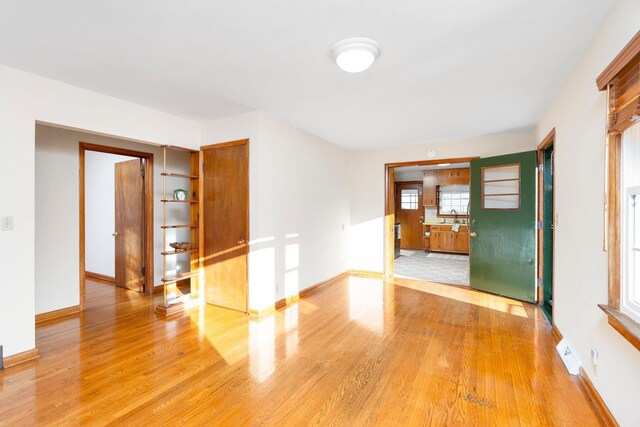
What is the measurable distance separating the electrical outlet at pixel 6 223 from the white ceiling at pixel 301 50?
4.06ft

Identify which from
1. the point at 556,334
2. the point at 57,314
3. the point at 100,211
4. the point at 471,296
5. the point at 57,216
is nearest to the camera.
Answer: the point at 556,334

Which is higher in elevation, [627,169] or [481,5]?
[481,5]

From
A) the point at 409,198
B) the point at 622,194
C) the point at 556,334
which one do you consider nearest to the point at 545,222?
the point at 556,334

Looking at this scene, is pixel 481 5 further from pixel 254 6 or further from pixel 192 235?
pixel 192 235

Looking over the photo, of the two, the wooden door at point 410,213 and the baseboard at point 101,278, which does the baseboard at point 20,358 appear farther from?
the wooden door at point 410,213

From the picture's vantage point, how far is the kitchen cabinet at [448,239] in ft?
27.2

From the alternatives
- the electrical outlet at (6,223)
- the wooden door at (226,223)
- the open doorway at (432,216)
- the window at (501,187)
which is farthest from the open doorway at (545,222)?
the electrical outlet at (6,223)

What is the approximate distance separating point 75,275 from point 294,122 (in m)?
3.36

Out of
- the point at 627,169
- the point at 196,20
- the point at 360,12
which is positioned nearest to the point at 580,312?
the point at 627,169

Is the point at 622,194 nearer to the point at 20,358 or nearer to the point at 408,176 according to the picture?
the point at 20,358

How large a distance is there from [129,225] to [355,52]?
4334 millimetres

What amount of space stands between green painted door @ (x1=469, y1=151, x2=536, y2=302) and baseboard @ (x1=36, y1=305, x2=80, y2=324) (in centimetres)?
547

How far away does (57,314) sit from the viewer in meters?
3.58

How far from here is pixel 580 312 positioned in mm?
2354
